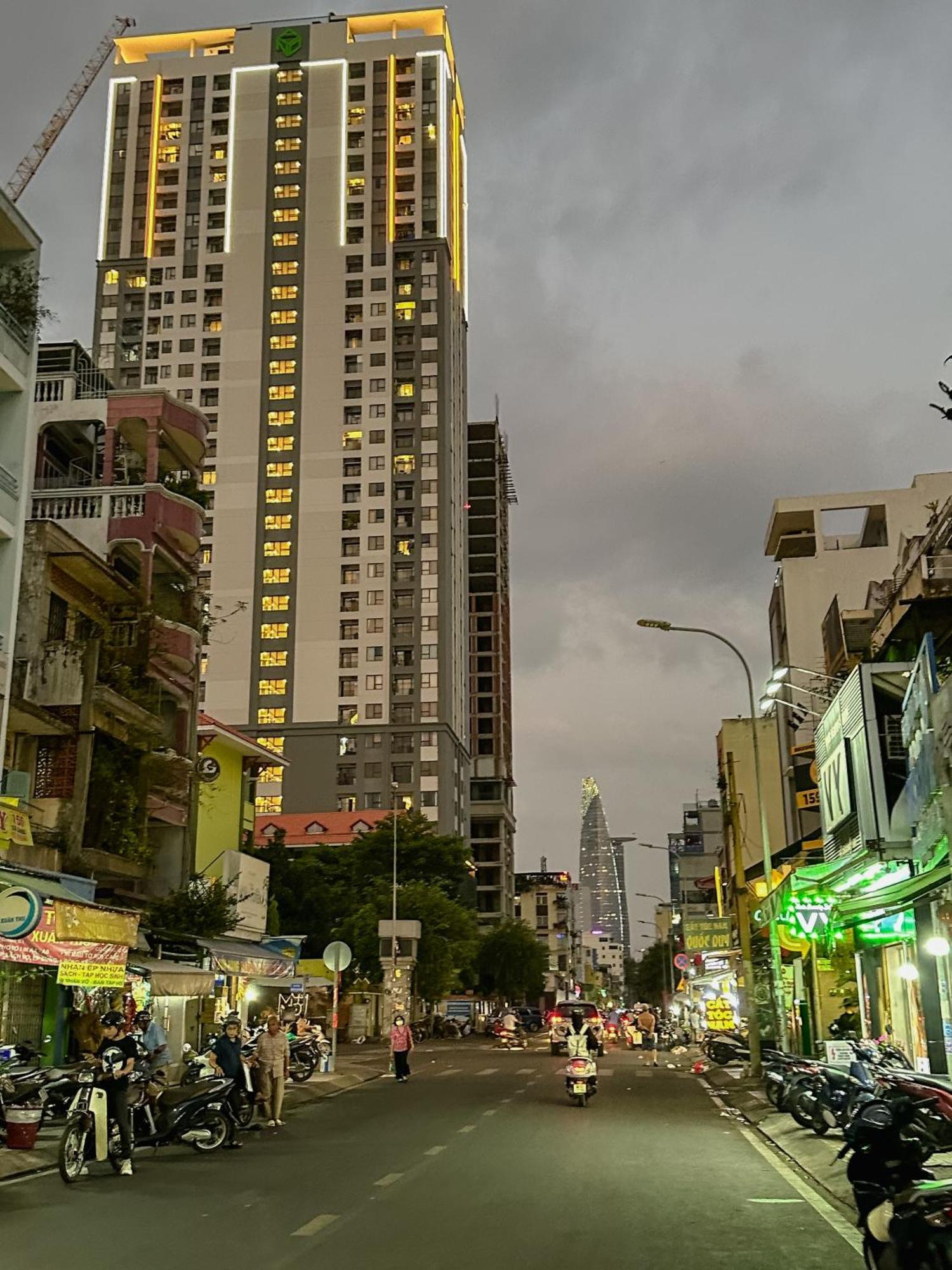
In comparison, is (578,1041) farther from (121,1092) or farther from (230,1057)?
(121,1092)

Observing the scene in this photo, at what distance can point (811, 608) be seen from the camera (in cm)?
6794

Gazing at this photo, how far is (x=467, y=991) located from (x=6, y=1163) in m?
91.3

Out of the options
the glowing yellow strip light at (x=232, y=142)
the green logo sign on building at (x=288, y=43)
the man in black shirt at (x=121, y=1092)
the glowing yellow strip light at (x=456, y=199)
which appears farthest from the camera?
the glowing yellow strip light at (x=456, y=199)

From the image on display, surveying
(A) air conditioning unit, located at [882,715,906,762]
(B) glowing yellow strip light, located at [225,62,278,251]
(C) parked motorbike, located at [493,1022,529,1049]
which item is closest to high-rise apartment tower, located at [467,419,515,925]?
(B) glowing yellow strip light, located at [225,62,278,251]

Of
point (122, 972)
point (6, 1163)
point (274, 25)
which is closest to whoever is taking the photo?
point (6, 1163)

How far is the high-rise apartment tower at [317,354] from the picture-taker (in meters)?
107

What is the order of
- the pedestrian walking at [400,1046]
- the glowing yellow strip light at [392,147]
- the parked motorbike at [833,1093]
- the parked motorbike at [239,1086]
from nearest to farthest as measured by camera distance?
the parked motorbike at [833,1093]
the parked motorbike at [239,1086]
the pedestrian walking at [400,1046]
the glowing yellow strip light at [392,147]

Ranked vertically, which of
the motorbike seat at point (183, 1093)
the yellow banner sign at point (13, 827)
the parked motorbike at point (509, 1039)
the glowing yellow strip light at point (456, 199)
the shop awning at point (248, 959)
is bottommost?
the parked motorbike at point (509, 1039)

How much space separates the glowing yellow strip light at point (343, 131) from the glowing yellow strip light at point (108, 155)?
794 inches

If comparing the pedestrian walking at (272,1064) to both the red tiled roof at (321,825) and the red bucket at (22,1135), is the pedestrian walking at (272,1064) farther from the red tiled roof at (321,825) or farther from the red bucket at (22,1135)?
the red tiled roof at (321,825)

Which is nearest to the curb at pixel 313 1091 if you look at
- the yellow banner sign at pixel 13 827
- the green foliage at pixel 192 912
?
the green foliage at pixel 192 912

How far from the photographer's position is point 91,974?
67.5 feet

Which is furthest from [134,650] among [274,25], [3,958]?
[274,25]

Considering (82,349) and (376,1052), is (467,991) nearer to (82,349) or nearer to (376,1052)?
(376,1052)
